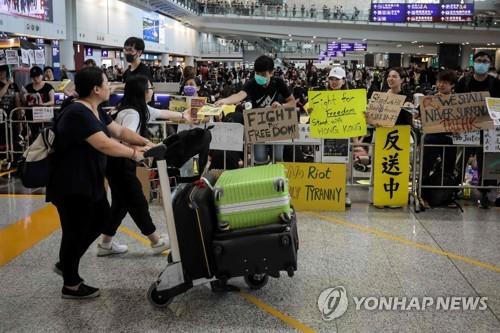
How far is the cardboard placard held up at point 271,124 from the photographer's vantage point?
6.05 meters

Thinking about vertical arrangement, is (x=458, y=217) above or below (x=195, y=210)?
below

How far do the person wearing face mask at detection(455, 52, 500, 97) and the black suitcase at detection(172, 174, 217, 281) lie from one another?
15.1 ft

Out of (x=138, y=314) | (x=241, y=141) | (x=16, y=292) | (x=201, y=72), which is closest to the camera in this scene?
(x=138, y=314)

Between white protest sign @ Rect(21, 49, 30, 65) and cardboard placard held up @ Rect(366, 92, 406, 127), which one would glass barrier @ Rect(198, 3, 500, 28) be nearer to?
white protest sign @ Rect(21, 49, 30, 65)

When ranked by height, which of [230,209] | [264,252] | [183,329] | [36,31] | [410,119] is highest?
[36,31]

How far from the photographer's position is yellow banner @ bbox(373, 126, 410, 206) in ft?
20.9

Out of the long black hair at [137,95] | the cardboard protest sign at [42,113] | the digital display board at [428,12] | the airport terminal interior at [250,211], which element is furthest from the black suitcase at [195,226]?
the digital display board at [428,12]

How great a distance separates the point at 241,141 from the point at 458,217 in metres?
2.72

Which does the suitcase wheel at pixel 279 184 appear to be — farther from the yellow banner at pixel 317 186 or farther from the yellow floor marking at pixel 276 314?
the yellow banner at pixel 317 186

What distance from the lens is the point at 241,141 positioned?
6148 mm

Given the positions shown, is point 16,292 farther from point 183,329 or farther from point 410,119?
point 410,119

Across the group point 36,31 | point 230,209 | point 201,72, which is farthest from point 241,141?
point 201,72

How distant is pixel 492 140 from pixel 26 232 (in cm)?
554

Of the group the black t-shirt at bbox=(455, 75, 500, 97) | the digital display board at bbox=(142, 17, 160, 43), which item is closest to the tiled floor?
the black t-shirt at bbox=(455, 75, 500, 97)
